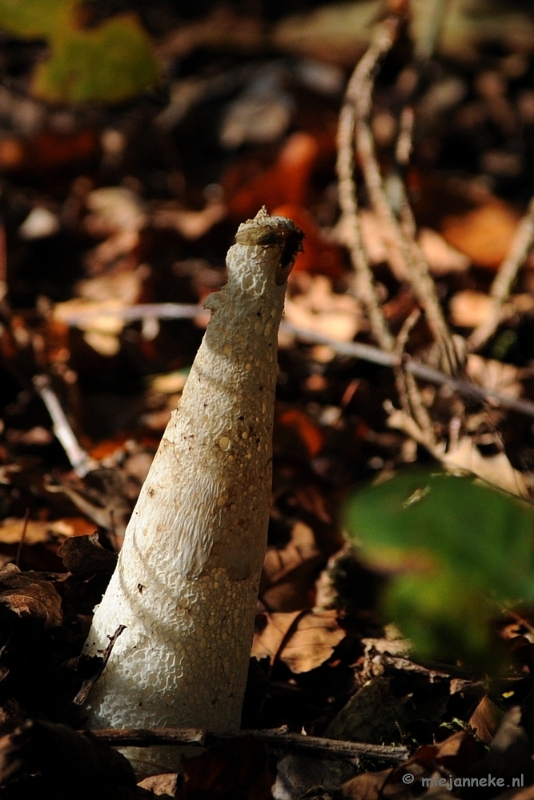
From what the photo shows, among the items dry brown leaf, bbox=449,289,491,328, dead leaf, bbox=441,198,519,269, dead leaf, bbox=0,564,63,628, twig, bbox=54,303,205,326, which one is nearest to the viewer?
dead leaf, bbox=0,564,63,628

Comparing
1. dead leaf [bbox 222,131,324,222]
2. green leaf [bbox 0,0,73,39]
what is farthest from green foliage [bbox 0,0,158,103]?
dead leaf [bbox 222,131,324,222]

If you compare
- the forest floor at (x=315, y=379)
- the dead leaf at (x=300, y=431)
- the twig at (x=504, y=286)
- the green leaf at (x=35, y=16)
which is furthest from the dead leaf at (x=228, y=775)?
the green leaf at (x=35, y=16)

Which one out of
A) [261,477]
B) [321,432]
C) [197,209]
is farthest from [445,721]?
[197,209]

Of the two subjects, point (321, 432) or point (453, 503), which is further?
point (321, 432)

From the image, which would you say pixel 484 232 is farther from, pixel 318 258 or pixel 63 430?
pixel 63 430

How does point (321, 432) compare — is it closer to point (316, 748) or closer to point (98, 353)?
point (98, 353)

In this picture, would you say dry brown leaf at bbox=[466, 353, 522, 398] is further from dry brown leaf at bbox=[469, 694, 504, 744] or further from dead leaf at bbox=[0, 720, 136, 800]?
dead leaf at bbox=[0, 720, 136, 800]
